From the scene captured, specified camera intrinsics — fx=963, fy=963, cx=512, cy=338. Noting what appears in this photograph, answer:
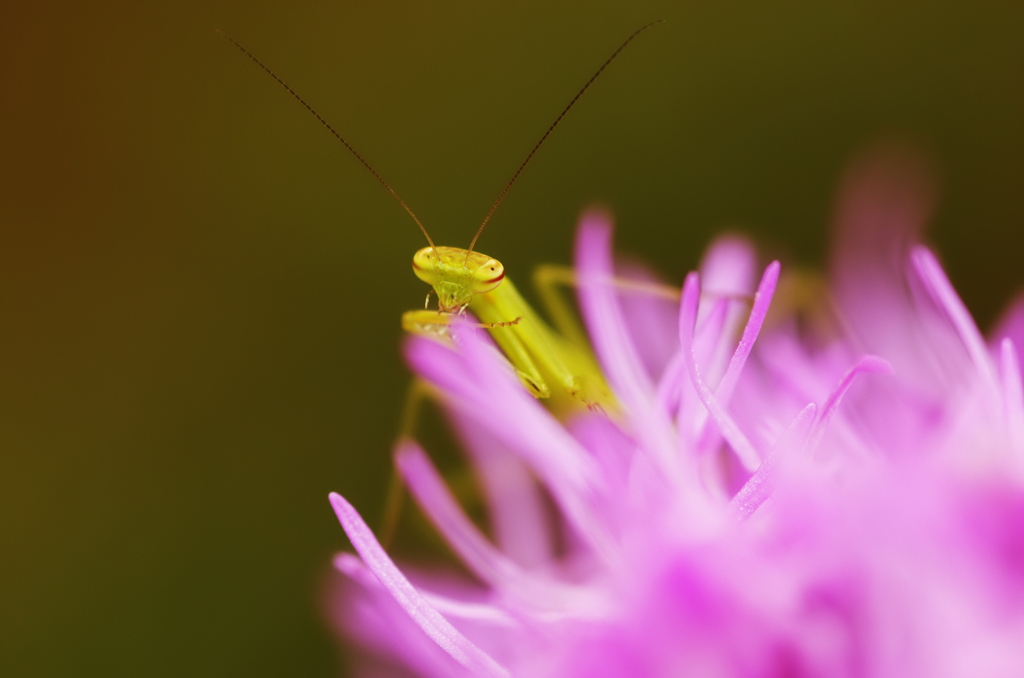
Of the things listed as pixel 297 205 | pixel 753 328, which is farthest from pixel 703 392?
pixel 297 205

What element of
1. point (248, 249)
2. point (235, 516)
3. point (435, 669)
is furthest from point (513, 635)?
point (248, 249)

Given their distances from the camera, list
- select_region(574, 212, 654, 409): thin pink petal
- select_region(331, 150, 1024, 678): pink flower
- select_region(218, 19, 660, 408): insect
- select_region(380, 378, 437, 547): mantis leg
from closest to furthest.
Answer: select_region(331, 150, 1024, 678): pink flower
select_region(574, 212, 654, 409): thin pink petal
select_region(218, 19, 660, 408): insect
select_region(380, 378, 437, 547): mantis leg

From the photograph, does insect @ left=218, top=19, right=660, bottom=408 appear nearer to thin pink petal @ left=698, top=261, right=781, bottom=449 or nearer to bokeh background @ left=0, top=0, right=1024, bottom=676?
thin pink petal @ left=698, top=261, right=781, bottom=449

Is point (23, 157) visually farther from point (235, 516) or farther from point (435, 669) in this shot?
point (435, 669)

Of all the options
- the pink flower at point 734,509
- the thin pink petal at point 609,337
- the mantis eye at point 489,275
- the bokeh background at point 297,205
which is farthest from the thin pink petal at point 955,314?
the bokeh background at point 297,205

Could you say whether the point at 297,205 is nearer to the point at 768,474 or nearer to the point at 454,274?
the point at 454,274

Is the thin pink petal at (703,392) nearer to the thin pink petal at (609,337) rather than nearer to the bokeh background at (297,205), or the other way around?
the thin pink petal at (609,337)

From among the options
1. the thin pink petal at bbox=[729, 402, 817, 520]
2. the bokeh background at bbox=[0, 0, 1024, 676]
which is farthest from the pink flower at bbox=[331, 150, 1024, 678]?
the bokeh background at bbox=[0, 0, 1024, 676]
